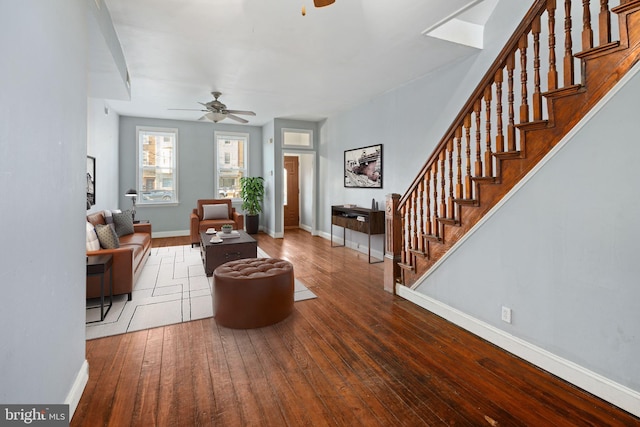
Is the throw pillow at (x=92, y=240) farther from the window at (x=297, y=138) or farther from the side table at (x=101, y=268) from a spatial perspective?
the window at (x=297, y=138)

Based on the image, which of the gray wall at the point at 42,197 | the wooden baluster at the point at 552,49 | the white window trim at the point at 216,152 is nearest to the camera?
the gray wall at the point at 42,197

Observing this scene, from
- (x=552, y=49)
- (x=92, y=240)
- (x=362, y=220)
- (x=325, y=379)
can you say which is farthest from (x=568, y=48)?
(x=92, y=240)

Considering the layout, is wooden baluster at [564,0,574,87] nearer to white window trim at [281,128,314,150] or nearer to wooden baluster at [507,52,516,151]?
wooden baluster at [507,52,516,151]

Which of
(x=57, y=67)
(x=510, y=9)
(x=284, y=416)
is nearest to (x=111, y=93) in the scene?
(x=57, y=67)

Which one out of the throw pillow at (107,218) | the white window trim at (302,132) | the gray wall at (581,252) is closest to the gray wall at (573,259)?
the gray wall at (581,252)

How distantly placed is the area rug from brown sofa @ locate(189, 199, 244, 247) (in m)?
1.22

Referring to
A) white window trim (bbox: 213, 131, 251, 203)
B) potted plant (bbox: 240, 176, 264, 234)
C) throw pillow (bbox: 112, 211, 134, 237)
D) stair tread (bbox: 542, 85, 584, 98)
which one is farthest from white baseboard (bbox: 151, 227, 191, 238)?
Result: stair tread (bbox: 542, 85, 584, 98)

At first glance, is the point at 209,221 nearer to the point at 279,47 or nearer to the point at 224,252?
the point at 224,252

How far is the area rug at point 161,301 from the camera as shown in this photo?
9.62ft

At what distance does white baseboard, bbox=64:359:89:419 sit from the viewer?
1.75 metres

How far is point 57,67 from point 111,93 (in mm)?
3427

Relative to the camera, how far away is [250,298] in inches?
112

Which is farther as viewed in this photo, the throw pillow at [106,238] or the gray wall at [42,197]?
the throw pillow at [106,238]

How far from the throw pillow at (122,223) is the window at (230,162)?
3.19 m
